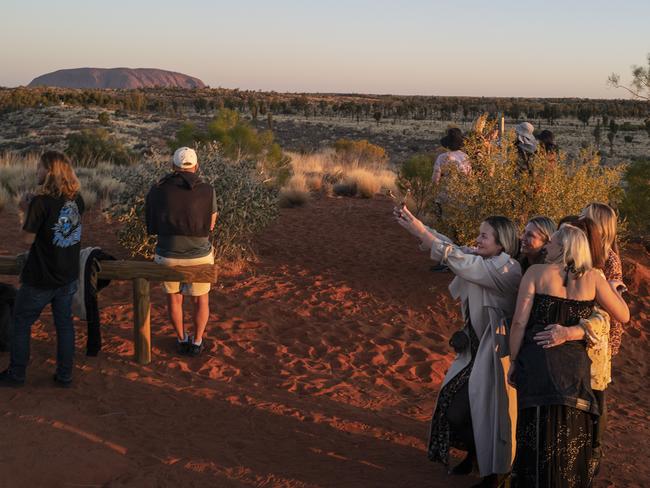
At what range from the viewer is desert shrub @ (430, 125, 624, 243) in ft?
28.0

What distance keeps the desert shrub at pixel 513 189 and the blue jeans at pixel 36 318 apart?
507 centimetres

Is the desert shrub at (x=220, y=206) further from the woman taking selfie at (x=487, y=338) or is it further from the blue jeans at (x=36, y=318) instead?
the woman taking selfie at (x=487, y=338)

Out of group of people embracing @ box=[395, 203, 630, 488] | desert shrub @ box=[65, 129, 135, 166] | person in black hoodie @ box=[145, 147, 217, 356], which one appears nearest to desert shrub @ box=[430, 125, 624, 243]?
person in black hoodie @ box=[145, 147, 217, 356]

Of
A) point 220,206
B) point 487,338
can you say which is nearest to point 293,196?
point 220,206

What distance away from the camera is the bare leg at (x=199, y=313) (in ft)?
21.3

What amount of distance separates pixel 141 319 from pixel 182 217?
95 cm

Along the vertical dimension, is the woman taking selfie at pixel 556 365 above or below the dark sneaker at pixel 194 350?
above

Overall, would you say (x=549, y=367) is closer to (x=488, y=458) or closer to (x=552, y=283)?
(x=552, y=283)

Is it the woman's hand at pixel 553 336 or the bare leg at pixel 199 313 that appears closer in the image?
the woman's hand at pixel 553 336

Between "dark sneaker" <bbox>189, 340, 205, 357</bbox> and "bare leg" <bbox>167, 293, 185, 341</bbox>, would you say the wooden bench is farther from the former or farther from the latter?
"dark sneaker" <bbox>189, 340, 205, 357</bbox>

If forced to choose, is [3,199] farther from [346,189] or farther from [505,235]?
[505,235]

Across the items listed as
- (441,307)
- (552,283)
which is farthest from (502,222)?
(441,307)

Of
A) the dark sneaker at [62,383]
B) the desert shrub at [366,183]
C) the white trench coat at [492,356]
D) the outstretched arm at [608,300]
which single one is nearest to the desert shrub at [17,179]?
the desert shrub at [366,183]

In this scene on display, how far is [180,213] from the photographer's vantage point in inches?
240
